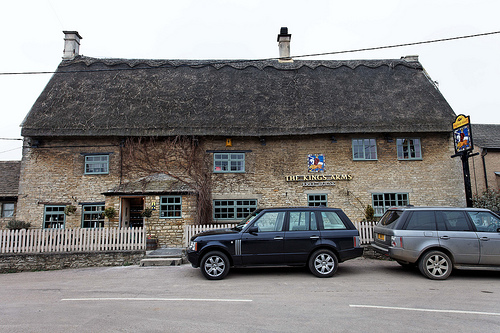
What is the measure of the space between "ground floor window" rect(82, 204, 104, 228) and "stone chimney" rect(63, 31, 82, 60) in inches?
345

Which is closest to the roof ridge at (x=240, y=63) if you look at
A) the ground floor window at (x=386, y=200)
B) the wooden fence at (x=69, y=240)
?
the ground floor window at (x=386, y=200)

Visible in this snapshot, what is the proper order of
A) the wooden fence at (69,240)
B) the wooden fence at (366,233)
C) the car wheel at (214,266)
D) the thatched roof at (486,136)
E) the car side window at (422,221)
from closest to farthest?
the car wheel at (214,266) < the car side window at (422,221) < the wooden fence at (69,240) < the wooden fence at (366,233) < the thatched roof at (486,136)

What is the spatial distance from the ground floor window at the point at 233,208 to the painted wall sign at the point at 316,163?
2.95 m

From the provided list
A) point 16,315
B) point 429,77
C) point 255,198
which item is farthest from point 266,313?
point 429,77

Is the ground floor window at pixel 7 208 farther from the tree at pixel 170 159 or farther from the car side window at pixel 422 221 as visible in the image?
the car side window at pixel 422 221

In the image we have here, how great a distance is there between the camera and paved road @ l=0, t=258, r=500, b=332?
4664 millimetres

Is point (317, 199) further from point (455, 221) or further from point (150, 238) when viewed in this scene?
point (150, 238)

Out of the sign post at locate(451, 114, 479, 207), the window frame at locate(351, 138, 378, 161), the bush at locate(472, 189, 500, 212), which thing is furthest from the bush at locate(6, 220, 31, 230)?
the bush at locate(472, 189, 500, 212)

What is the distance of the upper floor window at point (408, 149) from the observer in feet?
46.6

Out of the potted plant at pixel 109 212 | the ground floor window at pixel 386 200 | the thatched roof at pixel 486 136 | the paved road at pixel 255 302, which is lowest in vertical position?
the paved road at pixel 255 302

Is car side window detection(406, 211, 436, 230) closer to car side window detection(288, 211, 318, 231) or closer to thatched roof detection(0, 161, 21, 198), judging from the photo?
car side window detection(288, 211, 318, 231)

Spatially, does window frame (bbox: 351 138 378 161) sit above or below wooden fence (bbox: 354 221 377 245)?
above

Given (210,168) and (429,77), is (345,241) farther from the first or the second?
(429,77)

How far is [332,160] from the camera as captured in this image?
46.3 ft
